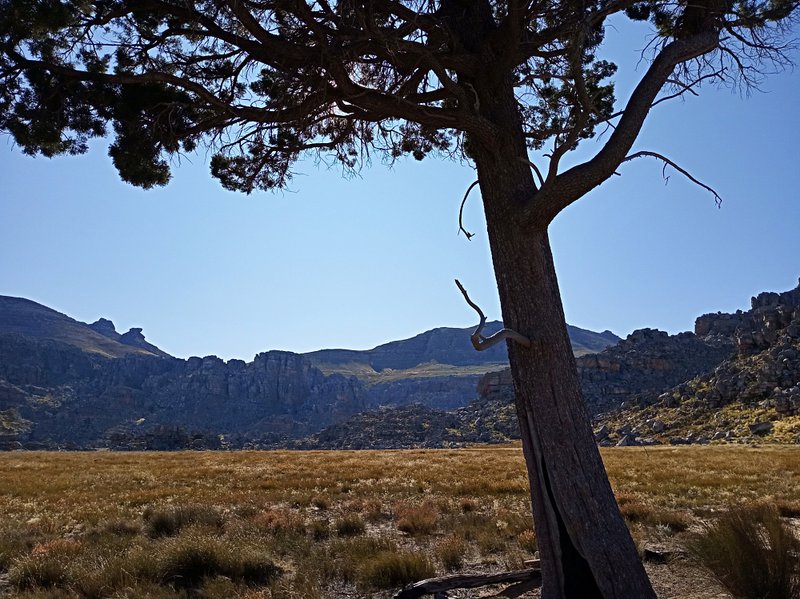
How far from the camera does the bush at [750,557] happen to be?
4105 millimetres

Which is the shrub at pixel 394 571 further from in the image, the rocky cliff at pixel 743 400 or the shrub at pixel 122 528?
the rocky cliff at pixel 743 400

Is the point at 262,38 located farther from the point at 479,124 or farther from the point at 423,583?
the point at 423,583

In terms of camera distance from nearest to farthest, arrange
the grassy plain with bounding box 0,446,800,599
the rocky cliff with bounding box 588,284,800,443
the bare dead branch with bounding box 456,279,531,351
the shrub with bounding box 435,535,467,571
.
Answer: the bare dead branch with bounding box 456,279,531,351
the grassy plain with bounding box 0,446,800,599
the shrub with bounding box 435,535,467,571
the rocky cliff with bounding box 588,284,800,443

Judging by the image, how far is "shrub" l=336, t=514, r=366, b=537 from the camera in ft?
29.1

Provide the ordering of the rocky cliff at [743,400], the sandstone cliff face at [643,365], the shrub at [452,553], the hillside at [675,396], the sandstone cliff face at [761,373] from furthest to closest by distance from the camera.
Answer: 1. the sandstone cliff face at [643,365]
2. the sandstone cliff face at [761,373]
3. the hillside at [675,396]
4. the rocky cliff at [743,400]
5. the shrub at [452,553]

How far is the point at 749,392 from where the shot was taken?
50.2 m

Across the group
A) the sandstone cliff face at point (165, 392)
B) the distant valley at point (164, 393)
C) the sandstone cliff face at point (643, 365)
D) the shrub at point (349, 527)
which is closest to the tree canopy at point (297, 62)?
the shrub at point (349, 527)

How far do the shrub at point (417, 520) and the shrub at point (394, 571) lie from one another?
253cm

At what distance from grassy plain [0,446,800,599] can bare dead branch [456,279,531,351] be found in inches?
118

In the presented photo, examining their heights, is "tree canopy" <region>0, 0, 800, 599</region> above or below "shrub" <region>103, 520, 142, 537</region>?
above

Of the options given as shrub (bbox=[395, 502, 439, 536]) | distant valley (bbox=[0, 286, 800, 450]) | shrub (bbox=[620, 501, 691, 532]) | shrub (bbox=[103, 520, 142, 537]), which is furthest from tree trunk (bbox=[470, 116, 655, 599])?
distant valley (bbox=[0, 286, 800, 450])

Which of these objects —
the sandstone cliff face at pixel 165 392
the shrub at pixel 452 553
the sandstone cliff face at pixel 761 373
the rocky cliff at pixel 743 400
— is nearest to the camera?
the shrub at pixel 452 553

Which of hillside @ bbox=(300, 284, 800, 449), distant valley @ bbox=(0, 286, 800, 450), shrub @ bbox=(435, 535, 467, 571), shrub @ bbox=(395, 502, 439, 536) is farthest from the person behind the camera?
distant valley @ bbox=(0, 286, 800, 450)

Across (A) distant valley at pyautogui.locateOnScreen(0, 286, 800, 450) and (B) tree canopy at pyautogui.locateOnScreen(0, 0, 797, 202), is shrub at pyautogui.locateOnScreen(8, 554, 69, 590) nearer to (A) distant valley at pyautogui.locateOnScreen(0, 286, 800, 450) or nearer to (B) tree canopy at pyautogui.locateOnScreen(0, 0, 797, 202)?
(B) tree canopy at pyautogui.locateOnScreen(0, 0, 797, 202)
